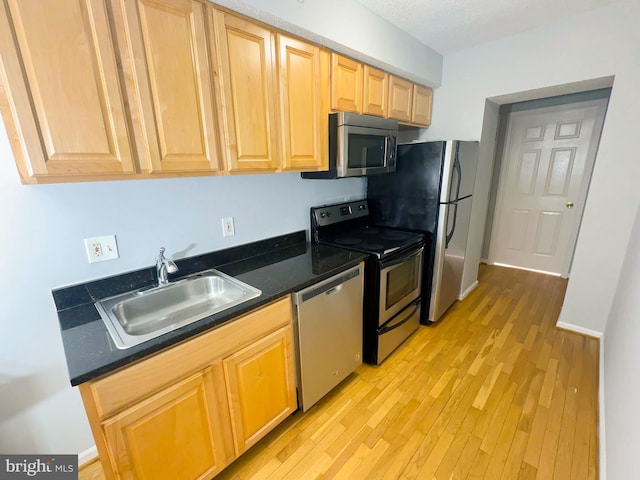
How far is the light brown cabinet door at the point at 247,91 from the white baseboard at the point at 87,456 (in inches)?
64.6

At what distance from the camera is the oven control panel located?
7.25 feet

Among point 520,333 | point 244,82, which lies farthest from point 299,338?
point 520,333

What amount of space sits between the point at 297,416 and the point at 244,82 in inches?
74.6

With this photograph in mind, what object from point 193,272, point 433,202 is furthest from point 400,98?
point 193,272

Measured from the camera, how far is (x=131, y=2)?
1024 mm

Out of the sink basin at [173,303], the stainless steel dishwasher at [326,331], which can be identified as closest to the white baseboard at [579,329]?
the stainless steel dishwasher at [326,331]

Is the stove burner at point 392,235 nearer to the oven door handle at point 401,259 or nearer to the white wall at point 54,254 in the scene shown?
the oven door handle at point 401,259

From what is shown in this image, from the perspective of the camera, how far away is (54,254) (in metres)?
1.23

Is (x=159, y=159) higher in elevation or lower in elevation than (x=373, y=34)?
lower

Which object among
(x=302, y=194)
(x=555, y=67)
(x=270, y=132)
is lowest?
(x=302, y=194)

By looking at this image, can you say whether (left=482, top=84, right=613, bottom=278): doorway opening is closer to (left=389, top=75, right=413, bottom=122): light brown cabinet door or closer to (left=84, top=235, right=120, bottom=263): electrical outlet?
(left=389, top=75, right=413, bottom=122): light brown cabinet door

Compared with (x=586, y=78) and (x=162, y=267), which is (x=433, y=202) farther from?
(x=162, y=267)

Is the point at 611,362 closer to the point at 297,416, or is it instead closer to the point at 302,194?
the point at 297,416

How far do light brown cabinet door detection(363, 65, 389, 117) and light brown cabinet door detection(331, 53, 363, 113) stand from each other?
0.24 feet
